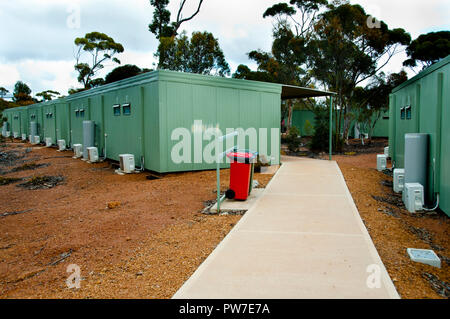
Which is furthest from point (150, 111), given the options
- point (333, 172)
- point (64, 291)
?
point (64, 291)

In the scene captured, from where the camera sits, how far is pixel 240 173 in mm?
6949

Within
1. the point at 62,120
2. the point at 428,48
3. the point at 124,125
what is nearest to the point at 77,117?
the point at 62,120

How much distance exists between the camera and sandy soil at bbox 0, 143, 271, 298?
369cm

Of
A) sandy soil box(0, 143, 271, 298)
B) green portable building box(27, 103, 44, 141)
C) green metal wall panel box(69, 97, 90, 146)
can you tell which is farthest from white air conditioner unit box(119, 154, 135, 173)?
green portable building box(27, 103, 44, 141)

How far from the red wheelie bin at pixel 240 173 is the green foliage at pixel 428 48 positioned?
70.5 feet

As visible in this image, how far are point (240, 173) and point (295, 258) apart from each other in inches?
122

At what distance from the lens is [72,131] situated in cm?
1958

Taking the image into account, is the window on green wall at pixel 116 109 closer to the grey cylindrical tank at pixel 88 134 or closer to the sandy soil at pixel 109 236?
the grey cylindrical tank at pixel 88 134

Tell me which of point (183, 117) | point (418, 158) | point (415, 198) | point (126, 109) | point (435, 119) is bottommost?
point (415, 198)

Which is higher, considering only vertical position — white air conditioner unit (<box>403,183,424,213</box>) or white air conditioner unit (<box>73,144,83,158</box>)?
white air conditioner unit (<box>73,144,83,158</box>)

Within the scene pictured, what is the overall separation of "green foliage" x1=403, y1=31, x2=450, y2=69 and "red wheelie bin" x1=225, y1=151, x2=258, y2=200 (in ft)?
70.5

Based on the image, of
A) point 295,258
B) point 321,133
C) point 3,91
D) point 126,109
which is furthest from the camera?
point 3,91

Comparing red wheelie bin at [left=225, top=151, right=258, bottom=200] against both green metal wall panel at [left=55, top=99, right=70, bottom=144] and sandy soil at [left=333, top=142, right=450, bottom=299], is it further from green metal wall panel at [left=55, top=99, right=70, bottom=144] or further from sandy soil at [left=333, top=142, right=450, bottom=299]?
green metal wall panel at [left=55, top=99, right=70, bottom=144]

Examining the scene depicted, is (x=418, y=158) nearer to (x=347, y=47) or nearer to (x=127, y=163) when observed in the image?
(x=127, y=163)
